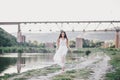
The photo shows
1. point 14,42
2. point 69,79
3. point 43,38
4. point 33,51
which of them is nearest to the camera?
point 69,79

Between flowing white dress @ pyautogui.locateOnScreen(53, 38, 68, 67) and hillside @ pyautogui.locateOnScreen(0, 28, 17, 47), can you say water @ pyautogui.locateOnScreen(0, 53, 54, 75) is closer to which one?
flowing white dress @ pyautogui.locateOnScreen(53, 38, 68, 67)

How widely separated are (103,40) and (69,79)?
3078 centimetres

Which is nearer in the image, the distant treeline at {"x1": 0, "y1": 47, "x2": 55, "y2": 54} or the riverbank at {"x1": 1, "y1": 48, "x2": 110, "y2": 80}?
the riverbank at {"x1": 1, "y1": 48, "x2": 110, "y2": 80}

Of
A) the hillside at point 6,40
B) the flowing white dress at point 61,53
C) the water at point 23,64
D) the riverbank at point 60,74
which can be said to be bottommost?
the water at point 23,64

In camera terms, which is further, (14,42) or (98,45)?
(14,42)

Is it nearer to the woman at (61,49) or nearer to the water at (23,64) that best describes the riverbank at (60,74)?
the woman at (61,49)

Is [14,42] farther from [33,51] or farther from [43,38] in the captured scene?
[43,38]

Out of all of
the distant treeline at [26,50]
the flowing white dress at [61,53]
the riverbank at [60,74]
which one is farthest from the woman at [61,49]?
the distant treeline at [26,50]

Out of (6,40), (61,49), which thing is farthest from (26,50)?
(61,49)

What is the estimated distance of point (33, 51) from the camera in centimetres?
8156

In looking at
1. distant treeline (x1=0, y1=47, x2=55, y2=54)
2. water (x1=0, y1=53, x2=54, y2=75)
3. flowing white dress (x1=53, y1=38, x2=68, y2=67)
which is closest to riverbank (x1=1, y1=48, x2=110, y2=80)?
flowing white dress (x1=53, y1=38, x2=68, y2=67)

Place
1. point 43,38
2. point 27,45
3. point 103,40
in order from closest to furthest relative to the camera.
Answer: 1. point 103,40
2. point 43,38
3. point 27,45

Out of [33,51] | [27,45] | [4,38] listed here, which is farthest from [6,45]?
[27,45]

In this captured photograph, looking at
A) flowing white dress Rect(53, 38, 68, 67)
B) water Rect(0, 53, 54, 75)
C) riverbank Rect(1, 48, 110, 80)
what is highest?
flowing white dress Rect(53, 38, 68, 67)
